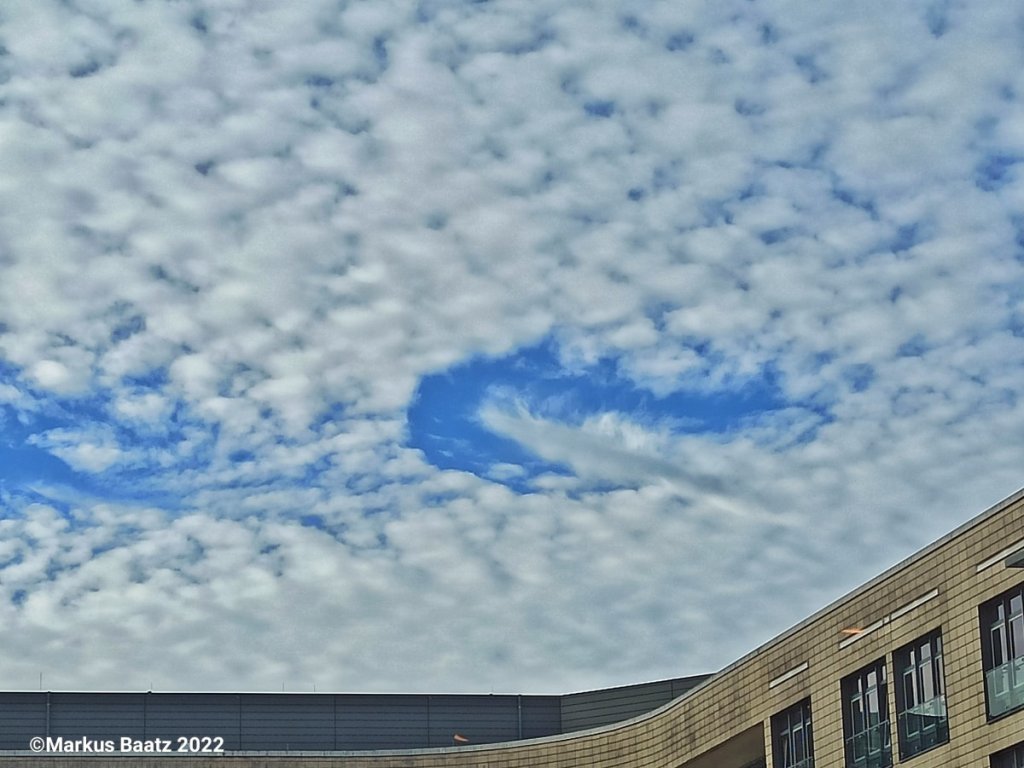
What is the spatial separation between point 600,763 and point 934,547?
25.2 meters

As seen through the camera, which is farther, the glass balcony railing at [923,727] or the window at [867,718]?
the window at [867,718]

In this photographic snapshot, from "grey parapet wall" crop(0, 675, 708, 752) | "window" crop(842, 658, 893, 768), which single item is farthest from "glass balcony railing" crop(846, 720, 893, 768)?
"grey parapet wall" crop(0, 675, 708, 752)

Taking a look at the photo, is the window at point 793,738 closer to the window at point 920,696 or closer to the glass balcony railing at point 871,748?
the glass balcony railing at point 871,748

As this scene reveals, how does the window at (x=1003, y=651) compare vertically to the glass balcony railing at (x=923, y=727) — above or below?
above

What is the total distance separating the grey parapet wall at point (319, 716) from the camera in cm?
9012

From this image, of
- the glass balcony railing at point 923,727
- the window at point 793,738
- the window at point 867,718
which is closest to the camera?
the glass balcony railing at point 923,727

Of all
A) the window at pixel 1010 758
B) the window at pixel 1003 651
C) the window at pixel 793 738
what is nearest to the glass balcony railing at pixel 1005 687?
the window at pixel 1003 651

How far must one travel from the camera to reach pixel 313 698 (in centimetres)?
9212

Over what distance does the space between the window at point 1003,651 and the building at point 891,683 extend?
36 millimetres

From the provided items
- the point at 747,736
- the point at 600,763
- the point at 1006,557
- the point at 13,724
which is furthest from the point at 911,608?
the point at 13,724

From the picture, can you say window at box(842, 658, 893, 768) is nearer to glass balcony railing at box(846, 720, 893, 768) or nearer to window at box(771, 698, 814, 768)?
glass balcony railing at box(846, 720, 893, 768)

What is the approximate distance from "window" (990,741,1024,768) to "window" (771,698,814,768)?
410 inches

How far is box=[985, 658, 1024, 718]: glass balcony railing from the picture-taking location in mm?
46031

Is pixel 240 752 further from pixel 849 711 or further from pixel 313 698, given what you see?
pixel 849 711
